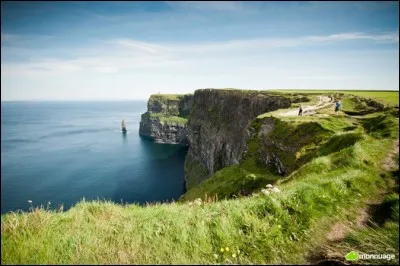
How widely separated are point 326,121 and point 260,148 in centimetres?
1079

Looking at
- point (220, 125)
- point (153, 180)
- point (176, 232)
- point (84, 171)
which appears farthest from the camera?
point (84, 171)

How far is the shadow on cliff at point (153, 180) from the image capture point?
89463mm

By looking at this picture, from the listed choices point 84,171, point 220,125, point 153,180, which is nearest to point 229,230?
point 153,180

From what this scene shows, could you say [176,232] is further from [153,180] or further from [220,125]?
[220,125]

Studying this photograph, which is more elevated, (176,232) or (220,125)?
(220,125)

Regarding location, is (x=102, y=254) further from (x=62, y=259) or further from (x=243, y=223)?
(x=243, y=223)

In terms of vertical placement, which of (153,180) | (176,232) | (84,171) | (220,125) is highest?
(220,125)

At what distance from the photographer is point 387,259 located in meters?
6.07

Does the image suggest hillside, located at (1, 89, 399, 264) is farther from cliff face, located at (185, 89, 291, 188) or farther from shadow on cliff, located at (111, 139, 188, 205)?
shadow on cliff, located at (111, 139, 188, 205)

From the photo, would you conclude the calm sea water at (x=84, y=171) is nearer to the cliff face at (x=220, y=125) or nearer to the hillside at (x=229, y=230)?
the cliff face at (x=220, y=125)

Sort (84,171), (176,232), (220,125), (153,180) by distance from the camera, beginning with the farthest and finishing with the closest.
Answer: (84,171) < (220,125) < (153,180) < (176,232)

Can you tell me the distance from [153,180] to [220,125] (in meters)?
36.0

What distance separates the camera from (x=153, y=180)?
349ft

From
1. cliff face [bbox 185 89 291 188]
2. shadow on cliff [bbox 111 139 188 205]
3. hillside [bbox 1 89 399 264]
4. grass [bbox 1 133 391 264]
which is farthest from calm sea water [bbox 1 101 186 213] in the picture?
grass [bbox 1 133 391 264]
